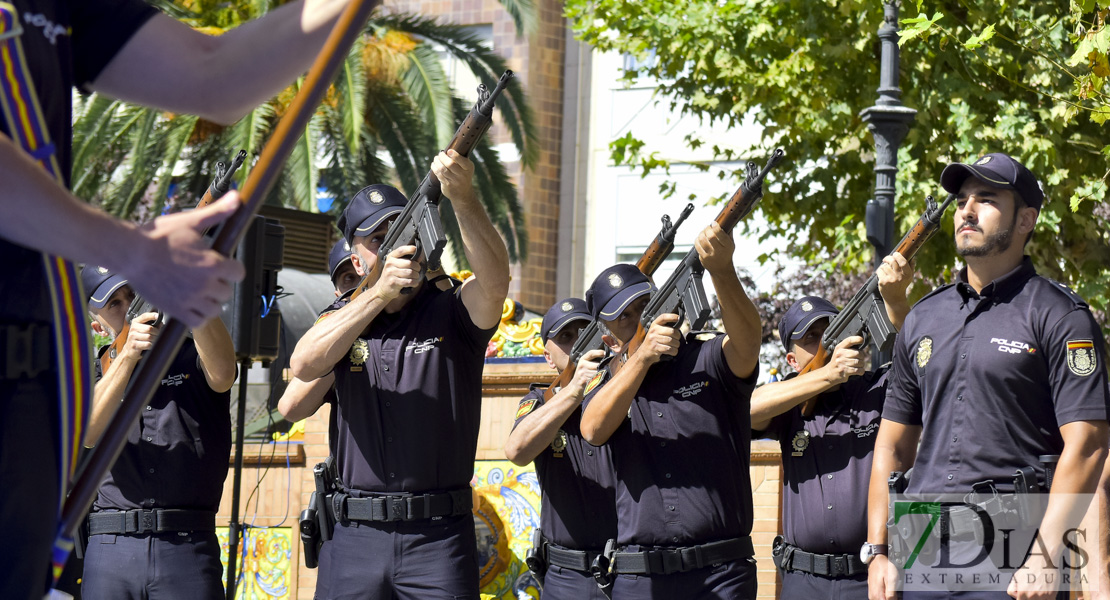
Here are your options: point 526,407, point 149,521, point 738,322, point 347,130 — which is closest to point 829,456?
point 738,322

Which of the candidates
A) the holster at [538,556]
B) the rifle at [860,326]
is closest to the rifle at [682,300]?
the rifle at [860,326]

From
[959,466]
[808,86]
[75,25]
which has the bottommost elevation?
[959,466]

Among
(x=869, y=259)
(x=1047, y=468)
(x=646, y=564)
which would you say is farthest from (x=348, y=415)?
(x=869, y=259)

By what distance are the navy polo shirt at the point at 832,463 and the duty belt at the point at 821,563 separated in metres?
0.04

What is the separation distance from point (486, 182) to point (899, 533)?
14.3m

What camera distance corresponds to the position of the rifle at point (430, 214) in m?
5.91

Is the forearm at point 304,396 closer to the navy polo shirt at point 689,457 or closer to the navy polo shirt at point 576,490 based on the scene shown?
the navy polo shirt at point 576,490

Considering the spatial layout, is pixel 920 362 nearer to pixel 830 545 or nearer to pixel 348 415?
pixel 830 545

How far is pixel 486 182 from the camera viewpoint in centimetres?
1927

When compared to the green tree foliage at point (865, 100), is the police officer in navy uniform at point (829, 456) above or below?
below

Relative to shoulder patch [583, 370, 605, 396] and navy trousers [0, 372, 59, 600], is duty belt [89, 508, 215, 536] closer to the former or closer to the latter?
shoulder patch [583, 370, 605, 396]

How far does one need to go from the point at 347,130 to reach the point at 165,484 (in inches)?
435

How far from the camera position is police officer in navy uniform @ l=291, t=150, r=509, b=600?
589cm

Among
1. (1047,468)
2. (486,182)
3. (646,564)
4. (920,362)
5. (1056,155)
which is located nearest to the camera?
(1047,468)
